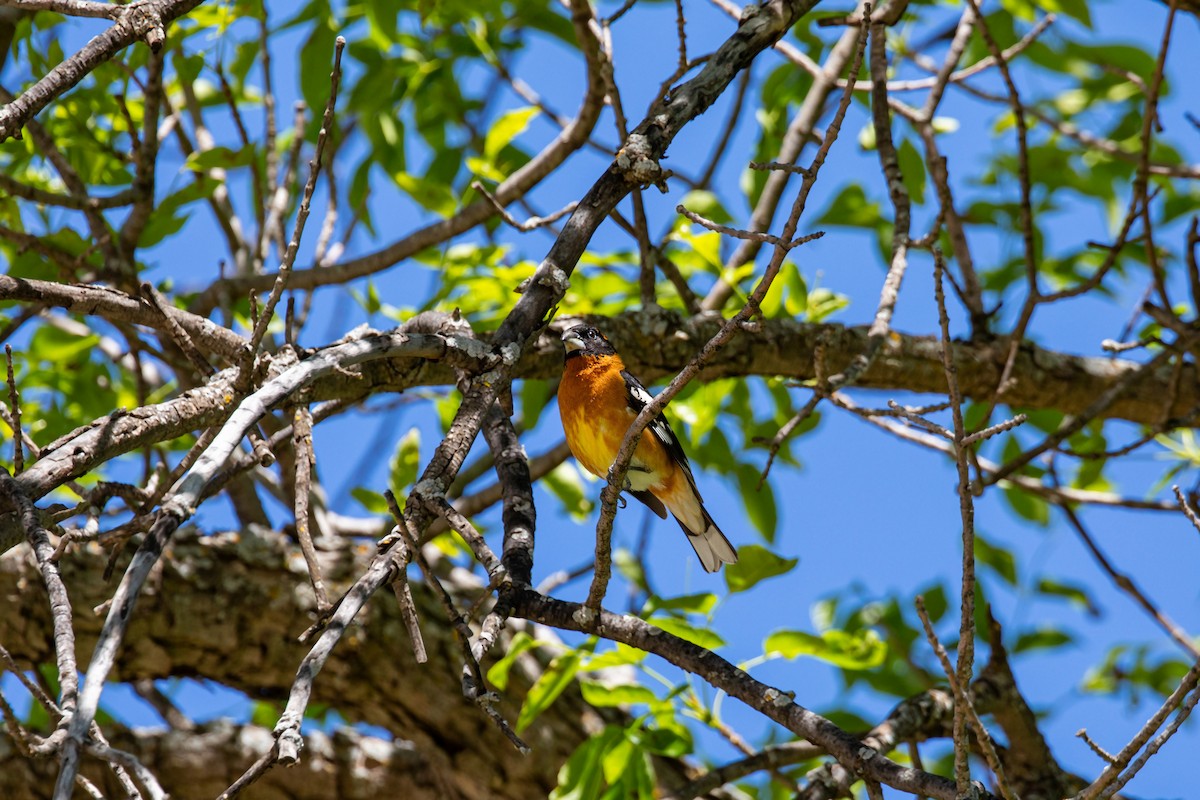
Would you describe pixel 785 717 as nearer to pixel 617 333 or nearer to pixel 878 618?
pixel 617 333

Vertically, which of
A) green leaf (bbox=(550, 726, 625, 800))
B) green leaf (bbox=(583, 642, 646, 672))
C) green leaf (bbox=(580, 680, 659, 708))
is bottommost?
green leaf (bbox=(550, 726, 625, 800))

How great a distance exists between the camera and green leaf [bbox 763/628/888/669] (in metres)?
3.49

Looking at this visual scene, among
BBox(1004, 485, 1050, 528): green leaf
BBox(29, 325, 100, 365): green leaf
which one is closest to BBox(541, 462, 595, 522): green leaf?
BBox(29, 325, 100, 365): green leaf

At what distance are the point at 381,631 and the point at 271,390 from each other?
290cm

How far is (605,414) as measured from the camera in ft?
13.9

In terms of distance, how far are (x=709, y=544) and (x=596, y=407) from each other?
1.06 metres

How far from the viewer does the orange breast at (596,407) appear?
4.21 meters

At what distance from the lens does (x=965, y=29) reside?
518cm

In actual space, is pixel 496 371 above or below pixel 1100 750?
above

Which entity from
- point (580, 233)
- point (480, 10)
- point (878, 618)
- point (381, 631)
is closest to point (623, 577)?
point (878, 618)

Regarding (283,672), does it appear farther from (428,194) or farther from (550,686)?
(428,194)

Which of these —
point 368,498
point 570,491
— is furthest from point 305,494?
point 570,491

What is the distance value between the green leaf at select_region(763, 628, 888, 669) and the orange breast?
1041 millimetres

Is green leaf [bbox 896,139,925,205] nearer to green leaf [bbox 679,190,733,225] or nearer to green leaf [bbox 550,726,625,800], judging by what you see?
green leaf [bbox 679,190,733,225]
